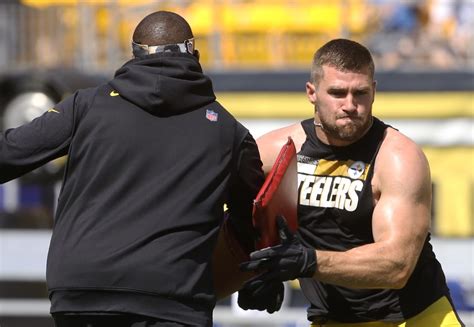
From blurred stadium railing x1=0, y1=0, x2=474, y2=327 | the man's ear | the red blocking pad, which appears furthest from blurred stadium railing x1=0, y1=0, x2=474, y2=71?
the red blocking pad

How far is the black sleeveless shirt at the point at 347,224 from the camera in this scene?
4.05 metres

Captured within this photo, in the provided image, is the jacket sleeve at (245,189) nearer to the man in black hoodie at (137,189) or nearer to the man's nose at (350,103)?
the man in black hoodie at (137,189)

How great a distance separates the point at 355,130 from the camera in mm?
4004

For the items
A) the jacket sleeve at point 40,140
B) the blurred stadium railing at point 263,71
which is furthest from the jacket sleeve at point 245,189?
the blurred stadium railing at point 263,71

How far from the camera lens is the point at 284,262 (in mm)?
3562

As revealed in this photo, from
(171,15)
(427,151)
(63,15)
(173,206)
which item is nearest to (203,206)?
(173,206)

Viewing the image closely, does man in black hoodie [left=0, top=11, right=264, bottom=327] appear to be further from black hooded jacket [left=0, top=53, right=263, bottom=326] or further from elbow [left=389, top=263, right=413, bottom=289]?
elbow [left=389, top=263, right=413, bottom=289]

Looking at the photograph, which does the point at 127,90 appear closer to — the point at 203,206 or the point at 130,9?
the point at 203,206

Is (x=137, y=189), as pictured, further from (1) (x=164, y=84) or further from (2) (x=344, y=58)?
(2) (x=344, y=58)

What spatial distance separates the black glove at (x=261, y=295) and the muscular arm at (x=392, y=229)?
0.59 feet

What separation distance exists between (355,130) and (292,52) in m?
5.75

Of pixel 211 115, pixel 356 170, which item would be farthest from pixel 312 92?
pixel 211 115

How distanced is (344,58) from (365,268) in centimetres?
81

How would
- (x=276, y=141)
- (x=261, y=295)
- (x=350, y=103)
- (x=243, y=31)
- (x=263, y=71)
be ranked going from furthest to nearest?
1. (x=243, y=31)
2. (x=263, y=71)
3. (x=276, y=141)
4. (x=350, y=103)
5. (x=261, y=295)
